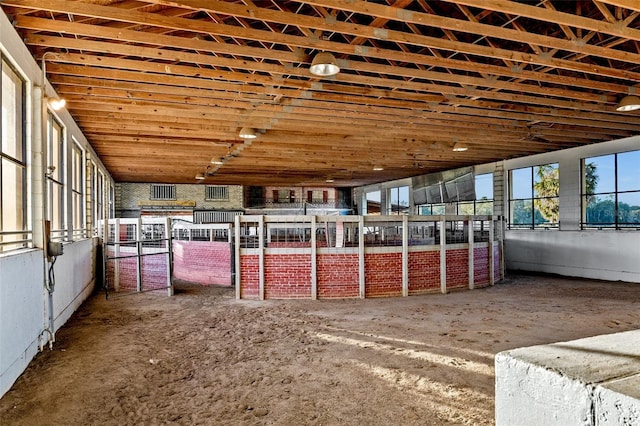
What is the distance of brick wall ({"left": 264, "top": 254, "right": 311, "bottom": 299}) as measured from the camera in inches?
316

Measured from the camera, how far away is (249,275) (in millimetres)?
8109

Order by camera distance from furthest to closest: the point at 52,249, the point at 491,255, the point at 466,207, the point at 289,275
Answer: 1. the point at 466,207
2. the point at 491,255
3. the point at 289,275
4. the point at 52,249

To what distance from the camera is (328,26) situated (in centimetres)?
402

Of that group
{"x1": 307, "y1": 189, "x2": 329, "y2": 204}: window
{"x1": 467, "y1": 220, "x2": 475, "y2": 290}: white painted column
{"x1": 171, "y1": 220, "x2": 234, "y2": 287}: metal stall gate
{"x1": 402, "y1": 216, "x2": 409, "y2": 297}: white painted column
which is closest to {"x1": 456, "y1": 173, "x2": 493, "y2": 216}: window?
{"x1": 467, "y1": 220, "x2": 475, "y2": 290}: white painted column

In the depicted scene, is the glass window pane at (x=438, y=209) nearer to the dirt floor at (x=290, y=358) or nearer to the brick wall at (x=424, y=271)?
the brick wall at (x=424, y=271)

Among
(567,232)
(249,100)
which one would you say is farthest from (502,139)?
(249,100)

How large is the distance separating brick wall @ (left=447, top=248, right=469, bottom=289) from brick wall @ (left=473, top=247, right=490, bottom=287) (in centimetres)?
34

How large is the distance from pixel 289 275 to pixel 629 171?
870 cm

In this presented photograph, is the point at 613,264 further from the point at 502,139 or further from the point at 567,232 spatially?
the point at 502,139

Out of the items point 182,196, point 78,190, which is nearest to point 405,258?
point 78,190

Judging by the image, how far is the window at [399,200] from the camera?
18.7 metres

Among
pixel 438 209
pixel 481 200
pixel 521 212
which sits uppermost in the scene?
pixel 481 200

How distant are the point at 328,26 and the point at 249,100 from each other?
114 inches

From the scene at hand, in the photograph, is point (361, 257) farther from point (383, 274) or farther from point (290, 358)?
point (290, 358)
